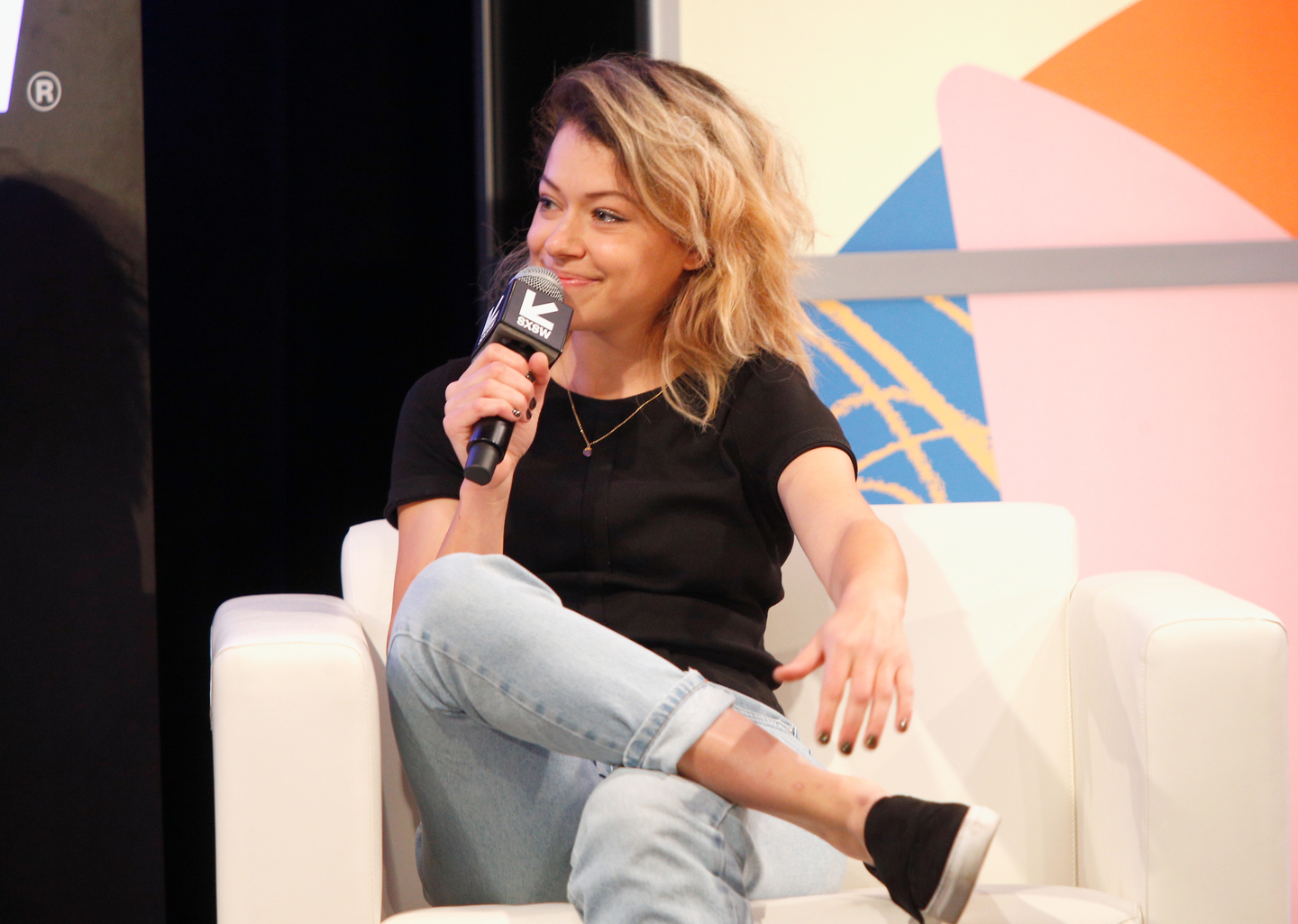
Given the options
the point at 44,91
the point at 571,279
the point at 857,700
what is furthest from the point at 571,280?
the point at 44,91

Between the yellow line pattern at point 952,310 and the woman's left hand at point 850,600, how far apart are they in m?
0.99

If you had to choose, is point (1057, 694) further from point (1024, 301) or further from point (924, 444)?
point (1024, 301)

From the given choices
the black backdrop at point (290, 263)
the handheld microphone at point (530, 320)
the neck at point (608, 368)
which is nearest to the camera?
the handheld microphone at point (530, 320)

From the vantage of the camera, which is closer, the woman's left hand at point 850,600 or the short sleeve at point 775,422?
the woman's left hand at point 850,600

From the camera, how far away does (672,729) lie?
1.05 meters

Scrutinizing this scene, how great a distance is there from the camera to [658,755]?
1.04 m

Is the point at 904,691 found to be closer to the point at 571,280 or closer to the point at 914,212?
the point at 571,280

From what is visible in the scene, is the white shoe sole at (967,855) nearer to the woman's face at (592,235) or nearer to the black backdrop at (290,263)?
the woman's face at (592,235)

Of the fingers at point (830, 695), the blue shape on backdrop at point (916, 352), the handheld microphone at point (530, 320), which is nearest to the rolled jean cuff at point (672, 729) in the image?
the fingers at point (830, 695)

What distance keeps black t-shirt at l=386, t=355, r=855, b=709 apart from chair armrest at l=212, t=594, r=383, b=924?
0.34 metres

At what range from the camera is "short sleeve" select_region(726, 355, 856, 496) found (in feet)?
4.52

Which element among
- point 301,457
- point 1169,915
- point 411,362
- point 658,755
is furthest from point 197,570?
point 1169,915

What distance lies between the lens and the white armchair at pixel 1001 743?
43.2 inches

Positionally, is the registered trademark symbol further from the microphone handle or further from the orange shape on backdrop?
the orange shape on backdrop
